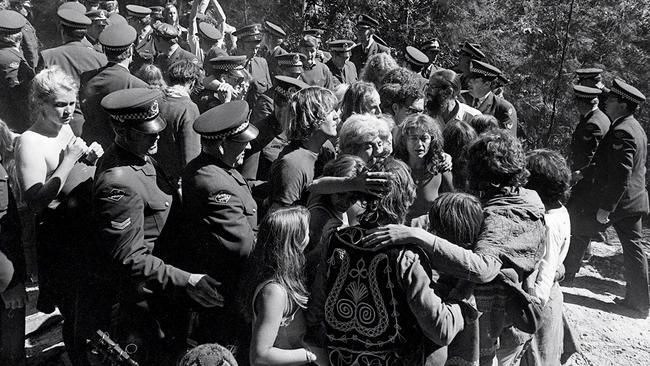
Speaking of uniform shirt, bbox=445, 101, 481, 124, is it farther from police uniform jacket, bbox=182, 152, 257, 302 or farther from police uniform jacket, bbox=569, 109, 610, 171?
police uniform jacket, bbox=182, 152, 257, 302

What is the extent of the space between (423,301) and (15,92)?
4.81m

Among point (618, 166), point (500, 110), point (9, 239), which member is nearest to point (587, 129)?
point (618, 166)

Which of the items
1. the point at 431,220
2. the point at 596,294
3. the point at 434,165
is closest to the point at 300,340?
the point at 431,220

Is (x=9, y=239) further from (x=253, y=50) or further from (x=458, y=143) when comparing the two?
(x=253, y=50)

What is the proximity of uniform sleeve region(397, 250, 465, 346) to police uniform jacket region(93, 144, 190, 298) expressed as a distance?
1.20 m

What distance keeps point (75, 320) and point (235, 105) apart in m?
A: 1.55

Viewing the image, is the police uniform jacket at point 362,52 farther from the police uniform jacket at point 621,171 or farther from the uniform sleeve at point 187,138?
the uniform sleeve at point 187,138

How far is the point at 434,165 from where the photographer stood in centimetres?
423

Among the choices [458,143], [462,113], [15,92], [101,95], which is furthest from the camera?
[15,92]

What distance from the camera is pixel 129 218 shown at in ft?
9.84

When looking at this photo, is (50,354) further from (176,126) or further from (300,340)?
(300,340)

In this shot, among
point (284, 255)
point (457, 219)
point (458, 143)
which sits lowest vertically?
point (458, 143)

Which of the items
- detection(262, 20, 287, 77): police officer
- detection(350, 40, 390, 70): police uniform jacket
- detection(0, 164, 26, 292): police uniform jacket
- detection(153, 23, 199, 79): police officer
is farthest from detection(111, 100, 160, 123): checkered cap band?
detection(350, 40, 390, 70): police uniform jacket

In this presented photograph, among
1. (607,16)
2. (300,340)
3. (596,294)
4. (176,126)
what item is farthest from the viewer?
(607,16)
